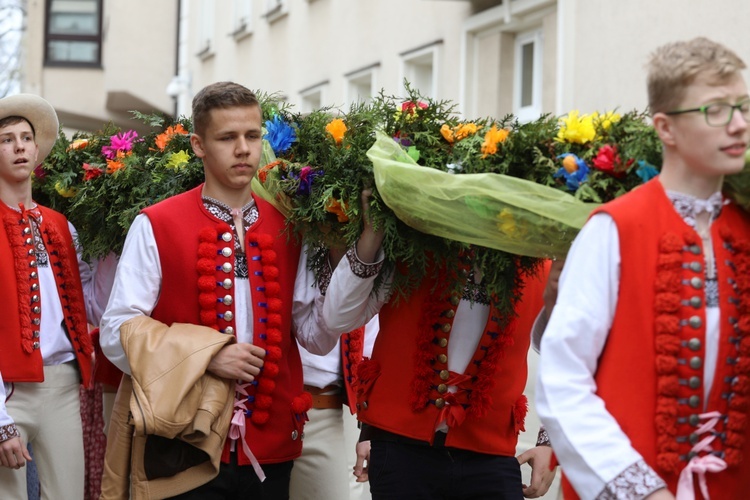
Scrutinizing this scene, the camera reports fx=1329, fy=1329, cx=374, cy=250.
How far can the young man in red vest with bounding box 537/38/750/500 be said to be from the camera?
10.2ft

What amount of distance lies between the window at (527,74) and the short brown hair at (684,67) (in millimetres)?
9266

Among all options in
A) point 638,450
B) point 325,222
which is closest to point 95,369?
point 325,222

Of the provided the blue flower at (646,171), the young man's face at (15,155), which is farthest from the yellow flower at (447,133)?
the young man's face at (15,155)

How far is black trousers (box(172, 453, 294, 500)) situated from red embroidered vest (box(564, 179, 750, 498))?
1856mm

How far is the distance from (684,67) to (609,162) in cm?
60

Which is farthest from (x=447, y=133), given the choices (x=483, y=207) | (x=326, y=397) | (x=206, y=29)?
(x=206, y=29)

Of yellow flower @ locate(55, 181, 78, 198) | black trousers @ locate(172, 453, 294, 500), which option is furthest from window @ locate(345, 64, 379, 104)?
black trousers @ locate(172, 453, 294, 500)

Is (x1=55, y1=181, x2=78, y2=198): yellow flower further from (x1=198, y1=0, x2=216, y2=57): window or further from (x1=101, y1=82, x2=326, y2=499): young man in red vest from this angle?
(x1=198, y1=0, x2=216, y2=57): window

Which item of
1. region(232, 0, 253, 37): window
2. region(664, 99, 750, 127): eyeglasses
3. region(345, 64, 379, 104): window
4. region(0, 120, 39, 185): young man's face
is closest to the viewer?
region(664, 99, 750, 127): eyeglasses

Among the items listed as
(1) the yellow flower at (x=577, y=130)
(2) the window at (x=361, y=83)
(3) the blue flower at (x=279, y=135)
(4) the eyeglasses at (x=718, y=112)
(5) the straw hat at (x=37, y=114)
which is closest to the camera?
(4) the eyeglasses at (x=718, y=112)

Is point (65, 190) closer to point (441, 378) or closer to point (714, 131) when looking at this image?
point (441, 378)

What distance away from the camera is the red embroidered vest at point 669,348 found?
3154 millimetres

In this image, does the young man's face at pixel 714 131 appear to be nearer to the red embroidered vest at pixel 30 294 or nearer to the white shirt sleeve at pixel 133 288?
the white shirt sleeve at pixel 133 288

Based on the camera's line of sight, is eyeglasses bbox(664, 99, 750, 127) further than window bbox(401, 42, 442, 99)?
No
